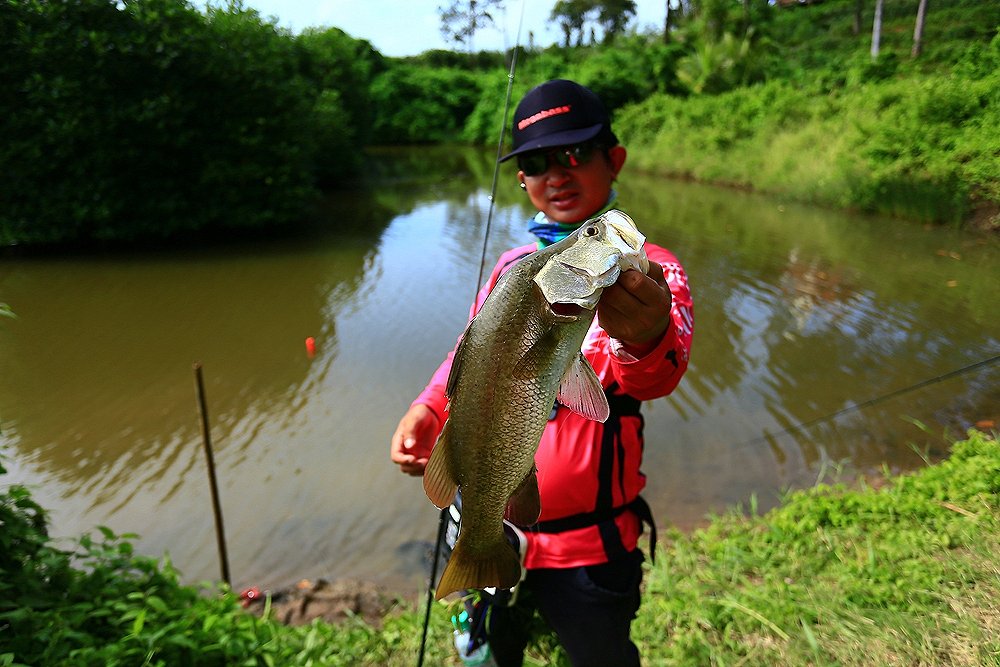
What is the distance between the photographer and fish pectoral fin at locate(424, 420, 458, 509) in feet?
4.13

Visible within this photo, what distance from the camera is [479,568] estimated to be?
1.39 metres

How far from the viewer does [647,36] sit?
4072 cm

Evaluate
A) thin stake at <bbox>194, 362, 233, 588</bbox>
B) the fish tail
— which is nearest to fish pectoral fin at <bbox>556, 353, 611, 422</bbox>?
the fish tail

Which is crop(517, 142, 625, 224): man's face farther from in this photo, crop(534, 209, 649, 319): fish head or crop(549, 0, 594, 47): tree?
crop(549, 0, 594, 47): tree

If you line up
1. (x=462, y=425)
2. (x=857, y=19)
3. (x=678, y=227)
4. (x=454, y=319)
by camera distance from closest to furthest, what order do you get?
(x=462, y=425) < (x=454, y=319) < (x=678, y=227) < (x=857, y=19)

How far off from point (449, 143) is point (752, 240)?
107 feet

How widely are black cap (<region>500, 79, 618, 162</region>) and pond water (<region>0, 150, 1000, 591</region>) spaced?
2875mm

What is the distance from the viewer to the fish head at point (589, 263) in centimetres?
103

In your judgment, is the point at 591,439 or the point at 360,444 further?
the point at 360,444

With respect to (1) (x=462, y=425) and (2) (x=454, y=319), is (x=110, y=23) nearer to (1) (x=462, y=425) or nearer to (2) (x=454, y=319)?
(2) (x=454, y=319)

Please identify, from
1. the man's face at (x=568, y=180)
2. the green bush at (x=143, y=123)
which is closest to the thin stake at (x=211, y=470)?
the man's face at (x=568, y=180)

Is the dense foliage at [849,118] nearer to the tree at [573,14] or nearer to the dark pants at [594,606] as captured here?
the dark pants at [594,606]

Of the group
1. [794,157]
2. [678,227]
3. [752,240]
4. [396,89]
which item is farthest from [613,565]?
[396,89]

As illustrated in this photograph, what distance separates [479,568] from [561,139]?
4.31 ft
